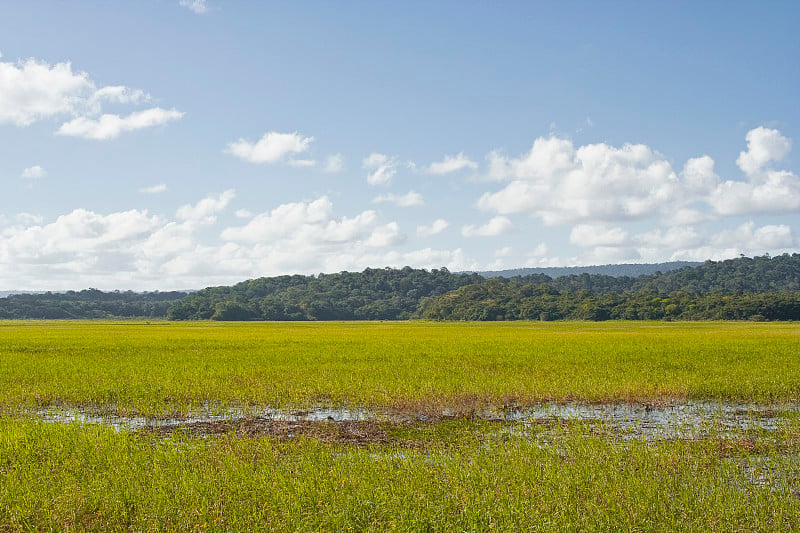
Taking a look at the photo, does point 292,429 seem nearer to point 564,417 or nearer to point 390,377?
point 564,417

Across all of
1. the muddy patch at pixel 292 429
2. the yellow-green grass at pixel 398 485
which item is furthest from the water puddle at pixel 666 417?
the muddy patch at pixel 292 429

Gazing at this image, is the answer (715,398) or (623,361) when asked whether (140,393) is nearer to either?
(715,398)

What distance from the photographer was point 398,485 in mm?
8109

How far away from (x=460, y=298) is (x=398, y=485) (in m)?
104

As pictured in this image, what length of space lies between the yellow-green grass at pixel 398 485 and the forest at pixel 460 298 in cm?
7861

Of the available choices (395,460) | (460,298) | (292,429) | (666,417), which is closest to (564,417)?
(666,417)

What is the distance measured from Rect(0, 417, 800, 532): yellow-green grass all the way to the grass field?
0.03 metres

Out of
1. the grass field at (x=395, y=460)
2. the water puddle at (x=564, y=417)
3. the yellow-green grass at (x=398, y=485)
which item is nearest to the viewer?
the yellow-green grass at (x=398, y=485)

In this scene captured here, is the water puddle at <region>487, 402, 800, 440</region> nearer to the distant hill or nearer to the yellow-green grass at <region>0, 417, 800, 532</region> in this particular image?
the yellow-green grass at <region>0, 417, 800, 532</region>

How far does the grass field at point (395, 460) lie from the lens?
23.9 feet

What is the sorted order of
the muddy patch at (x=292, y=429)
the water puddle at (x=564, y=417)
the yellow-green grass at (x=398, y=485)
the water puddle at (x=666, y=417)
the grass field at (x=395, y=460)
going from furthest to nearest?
the water puddle at (x=564, y=417) < the water puddle at (x=666, y=417) < the muddy patch at (x=292, y=429) < the grass field at (x=395, y=460) < the yellow-green grass at (x=398, y=485)

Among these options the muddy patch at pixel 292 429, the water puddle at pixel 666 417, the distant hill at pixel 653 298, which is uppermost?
the distant hill at pixel 653 298

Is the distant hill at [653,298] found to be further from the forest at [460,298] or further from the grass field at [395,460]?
the grass field at [395,460]

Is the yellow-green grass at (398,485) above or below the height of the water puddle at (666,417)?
above
